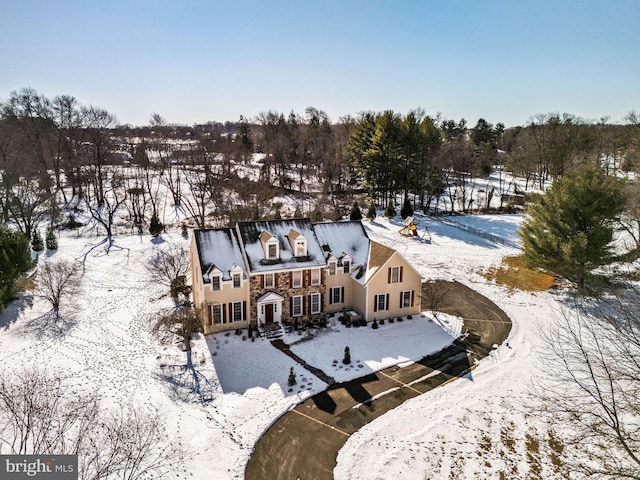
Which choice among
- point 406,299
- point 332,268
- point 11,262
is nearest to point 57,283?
point 11,262

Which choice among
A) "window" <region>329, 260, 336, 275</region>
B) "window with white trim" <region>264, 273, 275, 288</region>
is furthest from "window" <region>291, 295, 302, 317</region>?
"window" <region>329, 260, 336, 275</region>

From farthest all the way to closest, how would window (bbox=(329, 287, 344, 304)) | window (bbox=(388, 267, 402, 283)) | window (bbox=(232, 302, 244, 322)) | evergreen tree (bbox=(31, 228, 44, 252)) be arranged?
evergreen tree (bbox=(31, 228, 44, 252)), window (bbox=(329, 287, 344, 304)), window (bbox=(388, 267, 402, 283)), window (bbox=(232, 302, 244, 322))

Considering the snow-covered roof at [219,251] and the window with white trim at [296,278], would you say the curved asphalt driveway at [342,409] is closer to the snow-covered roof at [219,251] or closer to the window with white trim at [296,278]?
the window with white trim at [296,278]

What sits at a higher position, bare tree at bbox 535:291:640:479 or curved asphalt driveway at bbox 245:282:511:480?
bare tree at bbox 535:291:640:479

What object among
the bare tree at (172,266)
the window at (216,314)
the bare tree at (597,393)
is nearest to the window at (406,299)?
the bare tree at (597,393)

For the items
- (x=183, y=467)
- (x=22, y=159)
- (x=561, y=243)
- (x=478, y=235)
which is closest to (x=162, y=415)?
(x=183, y=467)

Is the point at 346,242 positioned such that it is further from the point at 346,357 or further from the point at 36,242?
the point at 36,242

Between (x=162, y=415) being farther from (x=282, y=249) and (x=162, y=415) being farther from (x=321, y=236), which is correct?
(x=321, y=236)

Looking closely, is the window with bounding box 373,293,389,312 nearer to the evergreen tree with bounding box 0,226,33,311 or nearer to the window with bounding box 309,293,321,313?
the window with bounding box 309,293,321,313
